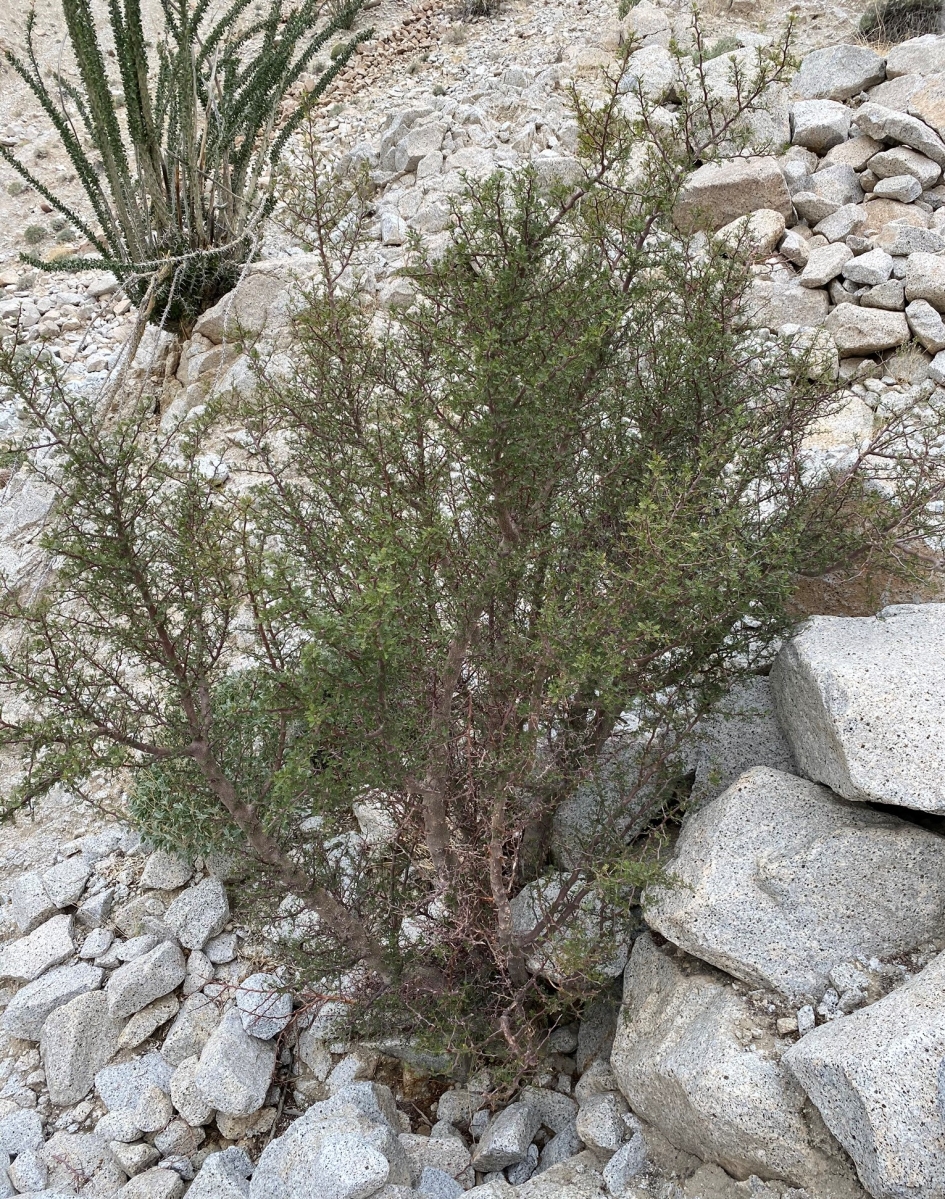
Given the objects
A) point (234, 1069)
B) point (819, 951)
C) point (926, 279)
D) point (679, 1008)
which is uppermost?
point (926, 279)

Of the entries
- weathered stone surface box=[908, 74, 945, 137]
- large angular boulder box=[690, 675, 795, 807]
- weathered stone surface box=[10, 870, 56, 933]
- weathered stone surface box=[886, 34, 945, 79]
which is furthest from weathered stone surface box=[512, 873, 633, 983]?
weathered stone surface box=[886, 34, 945, 79]

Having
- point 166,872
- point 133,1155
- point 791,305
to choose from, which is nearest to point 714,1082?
point 133,1155

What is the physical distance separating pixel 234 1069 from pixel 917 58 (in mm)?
9953

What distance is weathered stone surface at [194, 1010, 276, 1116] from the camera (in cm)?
373

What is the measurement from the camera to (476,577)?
10.2 feet

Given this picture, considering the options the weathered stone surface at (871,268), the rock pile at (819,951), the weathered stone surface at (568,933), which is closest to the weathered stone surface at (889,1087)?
the rock pile at (819,951)

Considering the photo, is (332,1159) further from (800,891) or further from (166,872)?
(166,872)

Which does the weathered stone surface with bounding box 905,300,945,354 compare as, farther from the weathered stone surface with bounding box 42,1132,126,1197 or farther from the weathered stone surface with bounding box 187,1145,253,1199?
the weathered stone surface with bounding box 42,1132,126,1197

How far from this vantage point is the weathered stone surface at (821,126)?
7809mm

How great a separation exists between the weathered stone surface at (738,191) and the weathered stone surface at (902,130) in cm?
120

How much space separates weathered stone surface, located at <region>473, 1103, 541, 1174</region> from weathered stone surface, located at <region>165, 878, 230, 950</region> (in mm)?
1742

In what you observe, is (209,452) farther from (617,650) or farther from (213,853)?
(617,650)

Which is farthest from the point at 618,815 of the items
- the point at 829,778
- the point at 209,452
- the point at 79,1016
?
the point at 209,452

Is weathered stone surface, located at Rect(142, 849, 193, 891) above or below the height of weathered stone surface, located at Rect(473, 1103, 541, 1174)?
above
